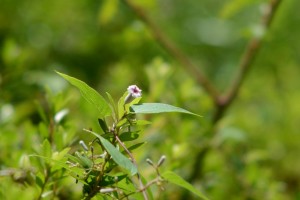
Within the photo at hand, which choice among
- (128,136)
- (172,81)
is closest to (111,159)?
(128,136)

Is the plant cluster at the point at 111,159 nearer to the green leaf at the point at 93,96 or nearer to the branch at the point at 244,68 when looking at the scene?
the green leaf at the point at 93,96

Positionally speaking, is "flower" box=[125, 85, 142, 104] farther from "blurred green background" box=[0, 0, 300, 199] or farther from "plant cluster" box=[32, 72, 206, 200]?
"blurred green background" box=[0, 0, 300, 199]

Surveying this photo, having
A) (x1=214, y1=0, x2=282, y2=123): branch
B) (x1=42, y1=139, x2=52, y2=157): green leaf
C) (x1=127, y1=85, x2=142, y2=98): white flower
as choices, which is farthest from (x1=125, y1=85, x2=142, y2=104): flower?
(x1=214, y1=0, x2=282, y2=123): branch

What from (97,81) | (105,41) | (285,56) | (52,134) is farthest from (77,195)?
(285,56)

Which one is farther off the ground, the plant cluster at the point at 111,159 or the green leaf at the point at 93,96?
the green leaf at the point at 93,96

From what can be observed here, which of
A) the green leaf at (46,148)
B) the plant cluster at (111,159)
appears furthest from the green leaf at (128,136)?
the green leaf at (46,148)

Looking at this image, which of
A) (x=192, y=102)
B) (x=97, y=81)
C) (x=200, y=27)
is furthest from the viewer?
(x=200, y=27)

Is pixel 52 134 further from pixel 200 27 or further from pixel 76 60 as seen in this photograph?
pixel 200 27

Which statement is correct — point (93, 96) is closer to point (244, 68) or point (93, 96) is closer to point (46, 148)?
point (46, 148)
